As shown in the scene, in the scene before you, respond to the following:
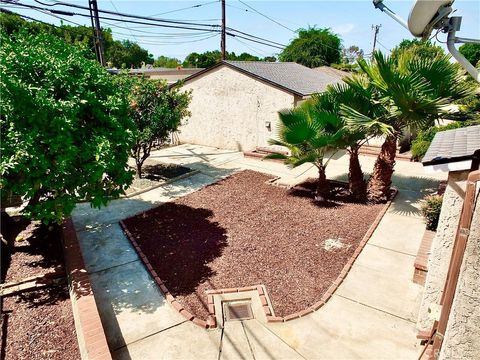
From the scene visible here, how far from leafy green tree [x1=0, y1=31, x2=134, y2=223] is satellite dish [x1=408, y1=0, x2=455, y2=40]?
5449 millimetres

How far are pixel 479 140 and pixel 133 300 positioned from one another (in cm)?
626

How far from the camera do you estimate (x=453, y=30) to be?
13.6 ft

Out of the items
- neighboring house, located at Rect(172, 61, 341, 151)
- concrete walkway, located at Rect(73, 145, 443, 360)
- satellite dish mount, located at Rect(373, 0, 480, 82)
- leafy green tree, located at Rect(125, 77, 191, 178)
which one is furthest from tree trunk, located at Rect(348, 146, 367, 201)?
leafy green tree, located at Rect(125, 77, 191, 178)

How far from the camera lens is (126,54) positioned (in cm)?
7431

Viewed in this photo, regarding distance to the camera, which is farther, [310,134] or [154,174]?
[154,174]

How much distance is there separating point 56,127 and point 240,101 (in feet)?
38.9

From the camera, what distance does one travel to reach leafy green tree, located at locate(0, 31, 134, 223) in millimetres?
4789

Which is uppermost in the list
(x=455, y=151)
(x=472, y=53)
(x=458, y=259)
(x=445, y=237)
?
(x=472, y=53)

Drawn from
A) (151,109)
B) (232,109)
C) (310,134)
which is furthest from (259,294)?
(232,109)

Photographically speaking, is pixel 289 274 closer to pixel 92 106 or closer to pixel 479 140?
pixel 479 140

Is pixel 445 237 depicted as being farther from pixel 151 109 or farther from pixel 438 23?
pixel 151 109

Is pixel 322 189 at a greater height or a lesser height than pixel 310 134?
lesser

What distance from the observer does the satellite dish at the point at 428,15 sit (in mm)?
3963

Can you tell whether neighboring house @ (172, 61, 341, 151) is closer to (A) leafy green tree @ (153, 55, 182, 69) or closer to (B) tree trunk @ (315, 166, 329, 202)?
(B) tree trunk @ (315, 166, 329, 202)
